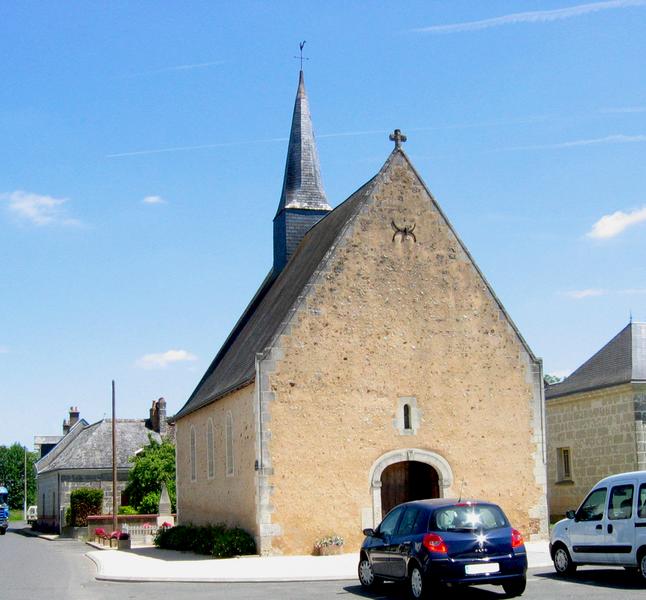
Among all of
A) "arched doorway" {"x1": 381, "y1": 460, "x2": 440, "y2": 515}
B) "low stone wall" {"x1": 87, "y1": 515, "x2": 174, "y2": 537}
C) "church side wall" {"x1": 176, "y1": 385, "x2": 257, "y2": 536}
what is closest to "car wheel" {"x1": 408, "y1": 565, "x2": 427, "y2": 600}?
"church side wall" {"x1": 176, "y1": 385, "x2": 257, "y2": 536}

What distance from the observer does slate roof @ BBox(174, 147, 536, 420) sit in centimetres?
2240

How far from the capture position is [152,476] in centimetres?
4206

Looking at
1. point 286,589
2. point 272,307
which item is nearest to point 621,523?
point 286,589

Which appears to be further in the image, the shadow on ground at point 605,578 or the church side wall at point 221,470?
the church side wall at point 221,470

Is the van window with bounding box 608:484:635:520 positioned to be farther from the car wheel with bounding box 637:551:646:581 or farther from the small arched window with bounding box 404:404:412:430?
the small arched window with bounding box 404:404:412:430

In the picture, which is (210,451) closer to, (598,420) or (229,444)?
(229,444)

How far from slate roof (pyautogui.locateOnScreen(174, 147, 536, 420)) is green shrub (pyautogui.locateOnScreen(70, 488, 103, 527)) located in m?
13.0

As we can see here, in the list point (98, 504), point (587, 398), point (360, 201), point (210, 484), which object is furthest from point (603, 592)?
point (98, 504)

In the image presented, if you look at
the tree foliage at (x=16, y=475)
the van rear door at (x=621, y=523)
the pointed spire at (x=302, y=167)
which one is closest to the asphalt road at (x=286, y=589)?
the van rear door at (x=621, y=523)

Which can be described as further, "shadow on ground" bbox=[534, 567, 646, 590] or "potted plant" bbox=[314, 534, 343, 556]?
"potted plant" bbox=[314, 534, 343, 556]

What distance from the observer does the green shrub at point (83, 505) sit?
138ft

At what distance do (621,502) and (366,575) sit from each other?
156 inches

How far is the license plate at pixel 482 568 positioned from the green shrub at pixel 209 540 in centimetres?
919

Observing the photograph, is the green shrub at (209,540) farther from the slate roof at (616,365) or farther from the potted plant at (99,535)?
the slate roof at (616,365)
